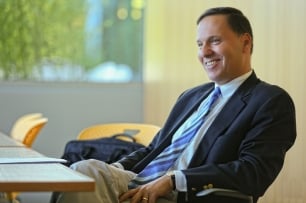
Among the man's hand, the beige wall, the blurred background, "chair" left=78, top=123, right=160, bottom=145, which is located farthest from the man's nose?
the blurred background

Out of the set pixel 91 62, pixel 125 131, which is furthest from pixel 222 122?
pixel 91 62

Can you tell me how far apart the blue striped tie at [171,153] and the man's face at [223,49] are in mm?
81

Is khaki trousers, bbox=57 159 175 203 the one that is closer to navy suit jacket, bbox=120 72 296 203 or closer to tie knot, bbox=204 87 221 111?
navy suit jacket, bbox=120 72 296 203

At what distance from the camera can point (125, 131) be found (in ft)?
10.8

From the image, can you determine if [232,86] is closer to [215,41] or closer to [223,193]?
[215,41]

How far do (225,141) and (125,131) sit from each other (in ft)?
4.49

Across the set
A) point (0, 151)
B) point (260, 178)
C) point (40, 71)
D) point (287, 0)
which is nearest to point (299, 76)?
point (287, 0)

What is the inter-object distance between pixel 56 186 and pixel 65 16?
3336 mm

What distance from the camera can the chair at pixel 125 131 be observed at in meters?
3.12

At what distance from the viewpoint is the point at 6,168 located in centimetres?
149

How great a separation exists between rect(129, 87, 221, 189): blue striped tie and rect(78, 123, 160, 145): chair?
89 cm

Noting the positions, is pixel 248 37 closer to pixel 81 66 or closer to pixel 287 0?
pixel 287 0

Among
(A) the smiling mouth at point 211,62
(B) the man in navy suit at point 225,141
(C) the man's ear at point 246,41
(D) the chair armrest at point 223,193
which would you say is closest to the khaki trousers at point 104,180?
(B) the man in navy suit at point 225,141

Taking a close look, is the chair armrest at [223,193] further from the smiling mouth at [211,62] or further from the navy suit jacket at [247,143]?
the smiling mouth at [211,62]
